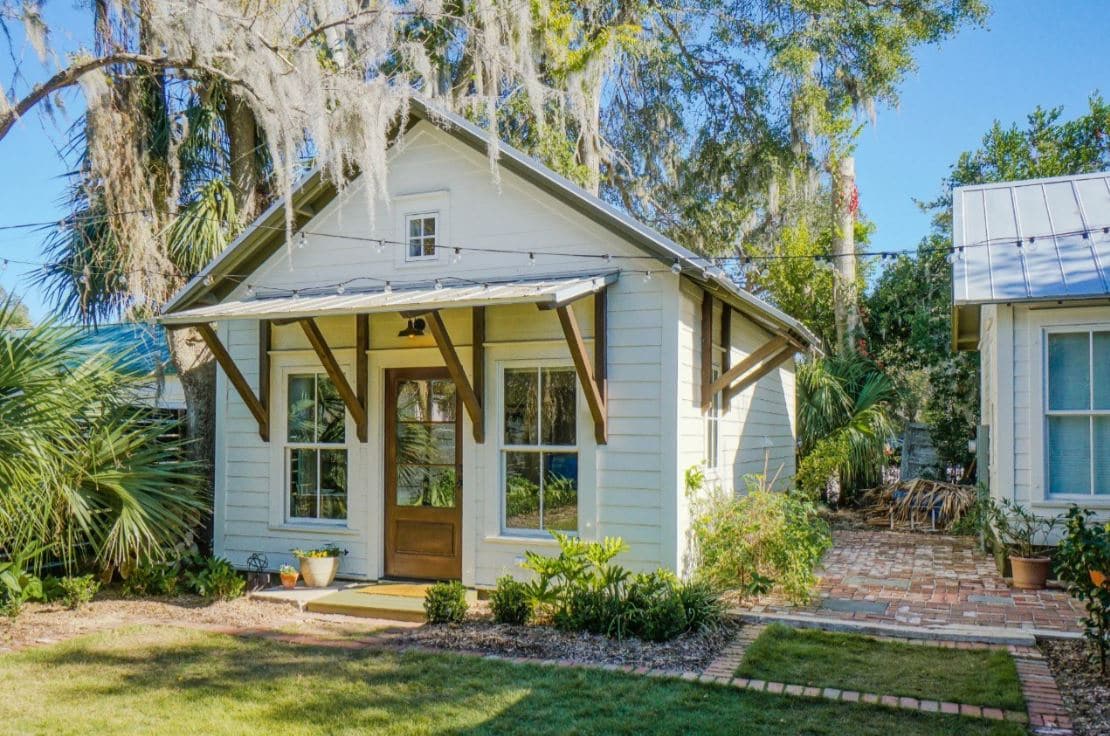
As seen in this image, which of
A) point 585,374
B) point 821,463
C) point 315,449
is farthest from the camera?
point 821,463

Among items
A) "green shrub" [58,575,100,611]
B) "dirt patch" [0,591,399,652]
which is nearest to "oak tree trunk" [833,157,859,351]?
"dirt patch" [0,591,399,652]

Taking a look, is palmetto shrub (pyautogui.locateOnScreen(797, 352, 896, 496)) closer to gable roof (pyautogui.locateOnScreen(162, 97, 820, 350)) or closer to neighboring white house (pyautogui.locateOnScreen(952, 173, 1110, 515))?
gable roof (pyautogui.locateOnScreen(162, 97, 820, 350))

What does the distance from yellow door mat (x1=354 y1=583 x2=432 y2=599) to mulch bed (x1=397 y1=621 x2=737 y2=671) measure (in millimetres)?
1048

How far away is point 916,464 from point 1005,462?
8.05 meters

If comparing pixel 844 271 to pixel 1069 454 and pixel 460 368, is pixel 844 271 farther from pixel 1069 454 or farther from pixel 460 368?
pixel 460 368

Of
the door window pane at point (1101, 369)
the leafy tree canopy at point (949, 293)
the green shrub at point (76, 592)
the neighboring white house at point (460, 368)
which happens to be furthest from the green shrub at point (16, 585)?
the leafy tree canopy at point (949, 293)

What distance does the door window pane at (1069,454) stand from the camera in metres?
8.24

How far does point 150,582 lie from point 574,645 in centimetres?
459

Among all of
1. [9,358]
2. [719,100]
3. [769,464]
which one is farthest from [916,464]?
[9,358]

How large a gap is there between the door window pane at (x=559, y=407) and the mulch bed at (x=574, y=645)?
70.8 inches

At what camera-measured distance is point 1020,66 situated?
A: 17906 mm

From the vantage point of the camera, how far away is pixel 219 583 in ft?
27.2

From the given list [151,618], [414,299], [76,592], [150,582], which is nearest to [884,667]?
[414,299]

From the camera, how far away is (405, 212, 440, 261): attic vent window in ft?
28.7
